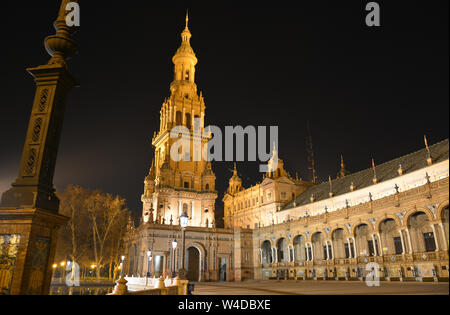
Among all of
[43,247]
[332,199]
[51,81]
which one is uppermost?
[332,199]

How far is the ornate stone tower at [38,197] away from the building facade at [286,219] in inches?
406

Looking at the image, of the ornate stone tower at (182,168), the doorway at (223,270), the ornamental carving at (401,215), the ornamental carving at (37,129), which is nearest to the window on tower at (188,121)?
the ornate stone tower at (182,168)

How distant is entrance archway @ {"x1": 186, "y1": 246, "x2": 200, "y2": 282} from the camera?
2019 inches

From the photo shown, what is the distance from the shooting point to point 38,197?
9172mm

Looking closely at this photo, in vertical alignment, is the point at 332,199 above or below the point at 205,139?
below

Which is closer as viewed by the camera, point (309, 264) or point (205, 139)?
point (309, 264)

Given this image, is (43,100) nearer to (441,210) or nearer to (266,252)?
(441,210)

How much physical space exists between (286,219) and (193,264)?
61.2 feet
